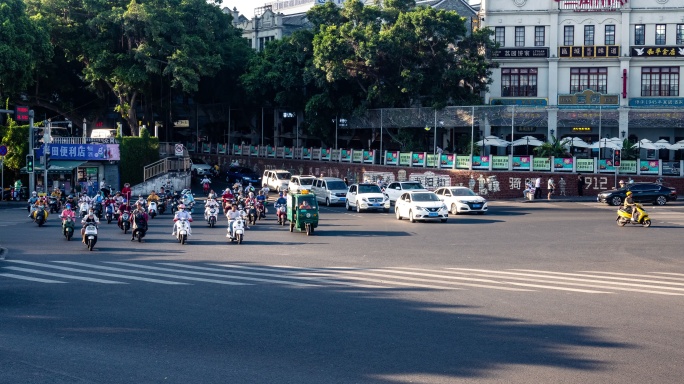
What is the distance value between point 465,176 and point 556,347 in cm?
4034

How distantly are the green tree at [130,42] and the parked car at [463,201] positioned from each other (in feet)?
88.8

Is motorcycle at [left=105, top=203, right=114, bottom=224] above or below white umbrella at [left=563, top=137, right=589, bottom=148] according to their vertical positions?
below

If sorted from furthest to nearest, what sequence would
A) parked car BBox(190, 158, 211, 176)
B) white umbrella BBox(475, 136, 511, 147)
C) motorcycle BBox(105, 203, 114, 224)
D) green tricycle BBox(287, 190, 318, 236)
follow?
parked car BBox(190, 158, 211, 176) < white umbrella BBox(475, 136, 511, 147) < motorcycle BBox(105, 203, 114, 224) < green tricycle BBox(287, 190, 318, 236)

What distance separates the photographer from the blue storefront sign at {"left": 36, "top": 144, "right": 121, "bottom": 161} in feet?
175

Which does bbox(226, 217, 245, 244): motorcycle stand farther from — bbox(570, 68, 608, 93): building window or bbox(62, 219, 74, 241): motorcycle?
bbox(570, 68, 608, 93): building window

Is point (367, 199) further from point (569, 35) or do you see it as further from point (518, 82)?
point (569, 35)

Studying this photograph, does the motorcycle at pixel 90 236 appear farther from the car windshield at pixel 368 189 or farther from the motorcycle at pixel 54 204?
the car windshield at pixel 368 189

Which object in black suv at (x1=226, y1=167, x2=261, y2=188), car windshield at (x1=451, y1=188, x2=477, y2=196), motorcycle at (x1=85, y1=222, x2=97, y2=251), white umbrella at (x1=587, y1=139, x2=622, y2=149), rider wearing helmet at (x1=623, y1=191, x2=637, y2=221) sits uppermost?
white umbrella at (x1=587, y1=139, x2=622, y2=149)

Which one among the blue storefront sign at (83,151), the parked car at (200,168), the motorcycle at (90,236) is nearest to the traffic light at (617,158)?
the blue storefront sign at (83,151)

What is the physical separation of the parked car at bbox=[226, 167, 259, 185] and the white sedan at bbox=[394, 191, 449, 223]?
2647cm

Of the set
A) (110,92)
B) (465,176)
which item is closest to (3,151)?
(110,92)

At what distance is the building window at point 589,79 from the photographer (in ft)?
198

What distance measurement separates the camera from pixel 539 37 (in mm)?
61625

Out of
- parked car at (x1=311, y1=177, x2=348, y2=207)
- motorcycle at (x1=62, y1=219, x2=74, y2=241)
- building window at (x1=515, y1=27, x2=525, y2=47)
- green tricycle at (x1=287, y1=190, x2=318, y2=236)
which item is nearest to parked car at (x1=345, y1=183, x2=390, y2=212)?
parked car at (x1=311, y1=177, x2=348, y2=207)
